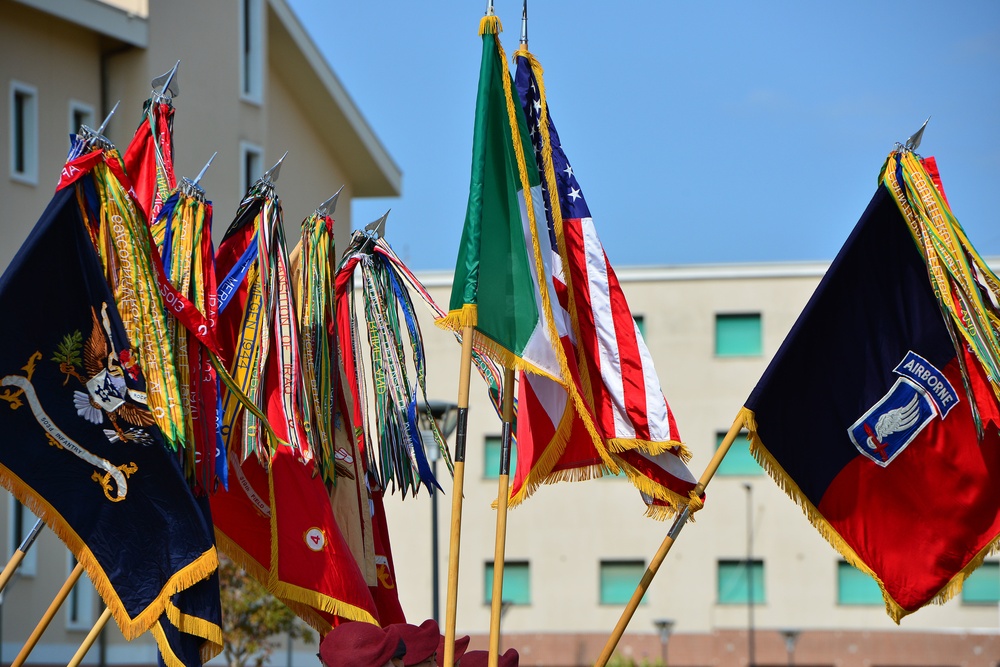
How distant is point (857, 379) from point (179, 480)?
130 inches

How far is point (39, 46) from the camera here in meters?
22.1

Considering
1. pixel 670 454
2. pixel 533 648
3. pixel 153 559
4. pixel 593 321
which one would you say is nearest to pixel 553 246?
pixel 593 321

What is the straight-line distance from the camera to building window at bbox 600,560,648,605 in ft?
→ 128

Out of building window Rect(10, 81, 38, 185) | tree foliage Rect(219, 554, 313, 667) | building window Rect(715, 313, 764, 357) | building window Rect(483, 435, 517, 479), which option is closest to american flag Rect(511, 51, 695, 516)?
tree foliage Rect(219, 554, 313, 667)

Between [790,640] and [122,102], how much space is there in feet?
66.4

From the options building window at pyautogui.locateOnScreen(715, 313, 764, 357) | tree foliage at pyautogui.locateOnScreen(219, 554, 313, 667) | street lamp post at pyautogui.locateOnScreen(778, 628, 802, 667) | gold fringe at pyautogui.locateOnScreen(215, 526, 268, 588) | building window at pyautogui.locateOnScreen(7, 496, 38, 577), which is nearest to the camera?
gold fringe at pyautogui.locateOnScreen(215, 526, 268, 588)

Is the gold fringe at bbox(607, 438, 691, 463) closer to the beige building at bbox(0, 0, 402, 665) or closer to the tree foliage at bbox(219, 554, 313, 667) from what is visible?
the tree foliage at bbox(219, 554, 313, 667)

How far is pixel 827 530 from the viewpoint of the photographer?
7367 mm

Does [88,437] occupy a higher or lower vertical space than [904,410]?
lower

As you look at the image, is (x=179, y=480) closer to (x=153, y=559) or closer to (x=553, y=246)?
(x=153, y=559)

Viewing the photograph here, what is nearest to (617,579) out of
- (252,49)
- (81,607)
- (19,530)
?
(252,49)

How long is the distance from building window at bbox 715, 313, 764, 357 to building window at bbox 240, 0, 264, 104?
1711 centimetres

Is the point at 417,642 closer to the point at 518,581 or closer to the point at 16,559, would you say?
the point at 16,559

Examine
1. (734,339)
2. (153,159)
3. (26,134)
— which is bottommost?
(153,159)
